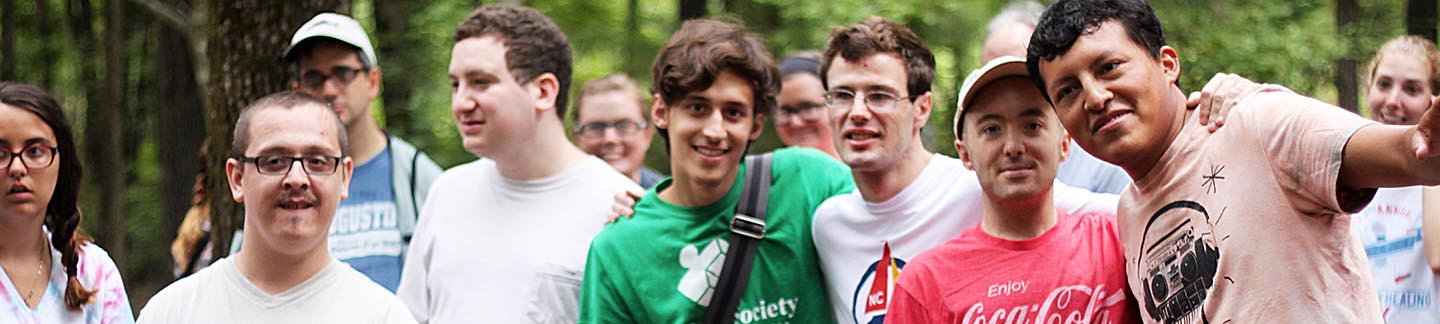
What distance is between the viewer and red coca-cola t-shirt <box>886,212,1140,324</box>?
145 inches

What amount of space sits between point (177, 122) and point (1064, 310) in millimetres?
15677

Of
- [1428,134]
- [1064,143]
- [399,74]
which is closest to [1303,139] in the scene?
[1428,134]

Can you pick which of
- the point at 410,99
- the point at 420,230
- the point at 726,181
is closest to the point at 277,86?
the point at 420,230

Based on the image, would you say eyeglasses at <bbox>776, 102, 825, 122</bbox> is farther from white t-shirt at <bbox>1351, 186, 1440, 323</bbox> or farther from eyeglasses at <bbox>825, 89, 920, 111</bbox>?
white t-shirt at <bbox>1351, 186, 1440, 323</bbox>

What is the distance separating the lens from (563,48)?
5.67m

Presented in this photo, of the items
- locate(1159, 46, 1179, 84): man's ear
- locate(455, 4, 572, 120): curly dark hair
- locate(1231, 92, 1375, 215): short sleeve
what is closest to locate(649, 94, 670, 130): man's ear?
locate(455, 4, 572, 120): curly dark hair

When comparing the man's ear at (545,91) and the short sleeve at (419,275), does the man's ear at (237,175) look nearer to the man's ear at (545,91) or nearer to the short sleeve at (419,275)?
the short sleeve at (419,275)

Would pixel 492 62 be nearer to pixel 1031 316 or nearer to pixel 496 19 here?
pixel 496 19

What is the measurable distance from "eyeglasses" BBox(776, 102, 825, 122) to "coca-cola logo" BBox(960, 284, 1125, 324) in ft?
8.77

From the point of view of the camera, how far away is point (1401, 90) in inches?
212

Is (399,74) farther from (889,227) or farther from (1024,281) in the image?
(1024,281)

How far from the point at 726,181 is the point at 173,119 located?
47.1ft

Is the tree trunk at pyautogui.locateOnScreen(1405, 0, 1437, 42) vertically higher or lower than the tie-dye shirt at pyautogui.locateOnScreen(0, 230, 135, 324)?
higher

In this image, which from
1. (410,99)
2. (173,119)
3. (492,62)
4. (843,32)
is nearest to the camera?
(843,32)
